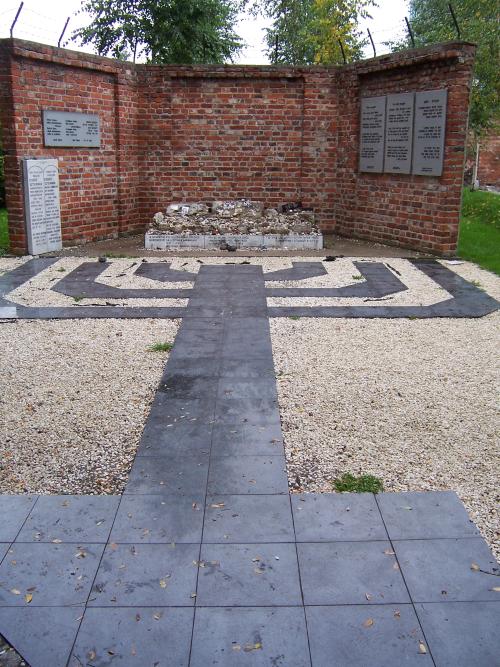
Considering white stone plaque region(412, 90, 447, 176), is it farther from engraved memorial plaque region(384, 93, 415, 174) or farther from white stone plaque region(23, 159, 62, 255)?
white stone plaque region(23, 159, 62, 255)

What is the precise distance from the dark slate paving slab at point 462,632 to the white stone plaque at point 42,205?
895 centimetres

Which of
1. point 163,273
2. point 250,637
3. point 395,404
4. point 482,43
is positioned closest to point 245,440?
point 395,404

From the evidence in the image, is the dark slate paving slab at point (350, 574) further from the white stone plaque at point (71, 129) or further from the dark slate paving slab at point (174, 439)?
the white stone plaque at point (71, 129)

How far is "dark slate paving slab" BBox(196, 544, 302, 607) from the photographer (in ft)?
8.61

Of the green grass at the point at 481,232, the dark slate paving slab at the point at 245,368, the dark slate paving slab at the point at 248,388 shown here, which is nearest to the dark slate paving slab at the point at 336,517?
the dark slate paving slab at the point at 248,388

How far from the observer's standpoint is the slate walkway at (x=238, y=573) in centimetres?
239

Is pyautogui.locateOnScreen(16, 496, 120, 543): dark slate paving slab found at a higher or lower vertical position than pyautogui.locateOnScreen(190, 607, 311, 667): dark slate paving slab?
higher

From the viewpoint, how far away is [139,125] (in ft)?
40.2

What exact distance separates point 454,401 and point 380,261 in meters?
5.55

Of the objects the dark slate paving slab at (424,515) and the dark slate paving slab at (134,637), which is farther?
the dark slate paving slab at (424,515)

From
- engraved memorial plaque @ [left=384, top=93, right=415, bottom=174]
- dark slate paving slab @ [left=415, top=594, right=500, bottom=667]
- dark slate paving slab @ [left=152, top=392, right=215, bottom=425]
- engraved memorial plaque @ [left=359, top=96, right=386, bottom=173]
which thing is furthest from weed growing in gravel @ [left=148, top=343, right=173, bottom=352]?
engraved memorial plaque @ [left=359, top=96, right=386, bottom=173]

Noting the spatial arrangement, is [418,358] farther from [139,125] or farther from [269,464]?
[139,125]

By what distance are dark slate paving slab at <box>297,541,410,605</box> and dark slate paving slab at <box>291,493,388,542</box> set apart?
65 mm

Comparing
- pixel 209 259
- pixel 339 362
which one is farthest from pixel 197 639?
pixel 209 259
